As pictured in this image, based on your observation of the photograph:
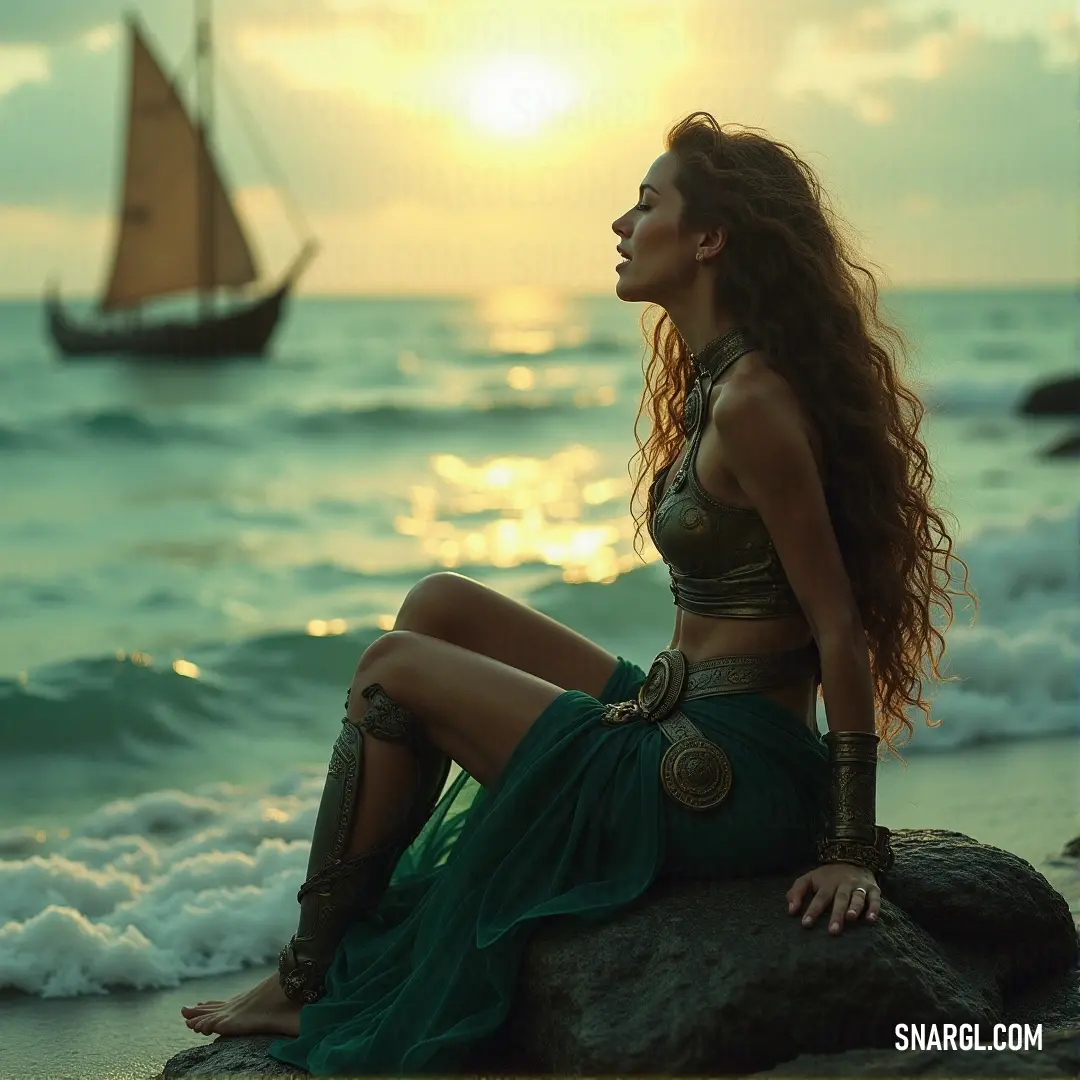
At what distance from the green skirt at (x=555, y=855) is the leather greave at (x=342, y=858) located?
0.08 meters

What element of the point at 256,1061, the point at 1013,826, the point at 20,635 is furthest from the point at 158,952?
the point at 20,635

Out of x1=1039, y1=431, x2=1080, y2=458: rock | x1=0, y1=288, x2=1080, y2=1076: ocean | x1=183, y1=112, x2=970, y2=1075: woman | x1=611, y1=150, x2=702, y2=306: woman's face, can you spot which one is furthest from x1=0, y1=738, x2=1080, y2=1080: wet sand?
x1=1039, y1=431, x2=1080, y2=458: rock

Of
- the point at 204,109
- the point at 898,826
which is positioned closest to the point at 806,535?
the point at 898,826

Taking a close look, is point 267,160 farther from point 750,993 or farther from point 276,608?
point 750,993

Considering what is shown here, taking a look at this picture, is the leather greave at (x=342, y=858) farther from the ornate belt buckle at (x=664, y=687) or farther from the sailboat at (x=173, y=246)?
the sailboat at (x=173, y=246)

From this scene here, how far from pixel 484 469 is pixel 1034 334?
98.4 ft

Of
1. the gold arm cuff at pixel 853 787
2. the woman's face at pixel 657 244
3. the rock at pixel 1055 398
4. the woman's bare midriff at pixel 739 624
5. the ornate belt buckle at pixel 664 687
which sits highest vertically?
the rock at pixel 1055 398

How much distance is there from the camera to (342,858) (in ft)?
9.68

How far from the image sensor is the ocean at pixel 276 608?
4.74 m

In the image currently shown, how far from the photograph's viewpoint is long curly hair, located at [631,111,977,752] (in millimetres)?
2893

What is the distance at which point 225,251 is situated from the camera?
34.3 metres

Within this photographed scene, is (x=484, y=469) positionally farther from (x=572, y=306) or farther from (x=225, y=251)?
(x=572, y=306)

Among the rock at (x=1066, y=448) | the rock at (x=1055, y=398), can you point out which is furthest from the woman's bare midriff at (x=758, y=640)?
the rock at (x=1055, y=398)

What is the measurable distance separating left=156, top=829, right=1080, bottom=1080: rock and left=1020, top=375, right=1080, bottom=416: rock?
2207 cm
